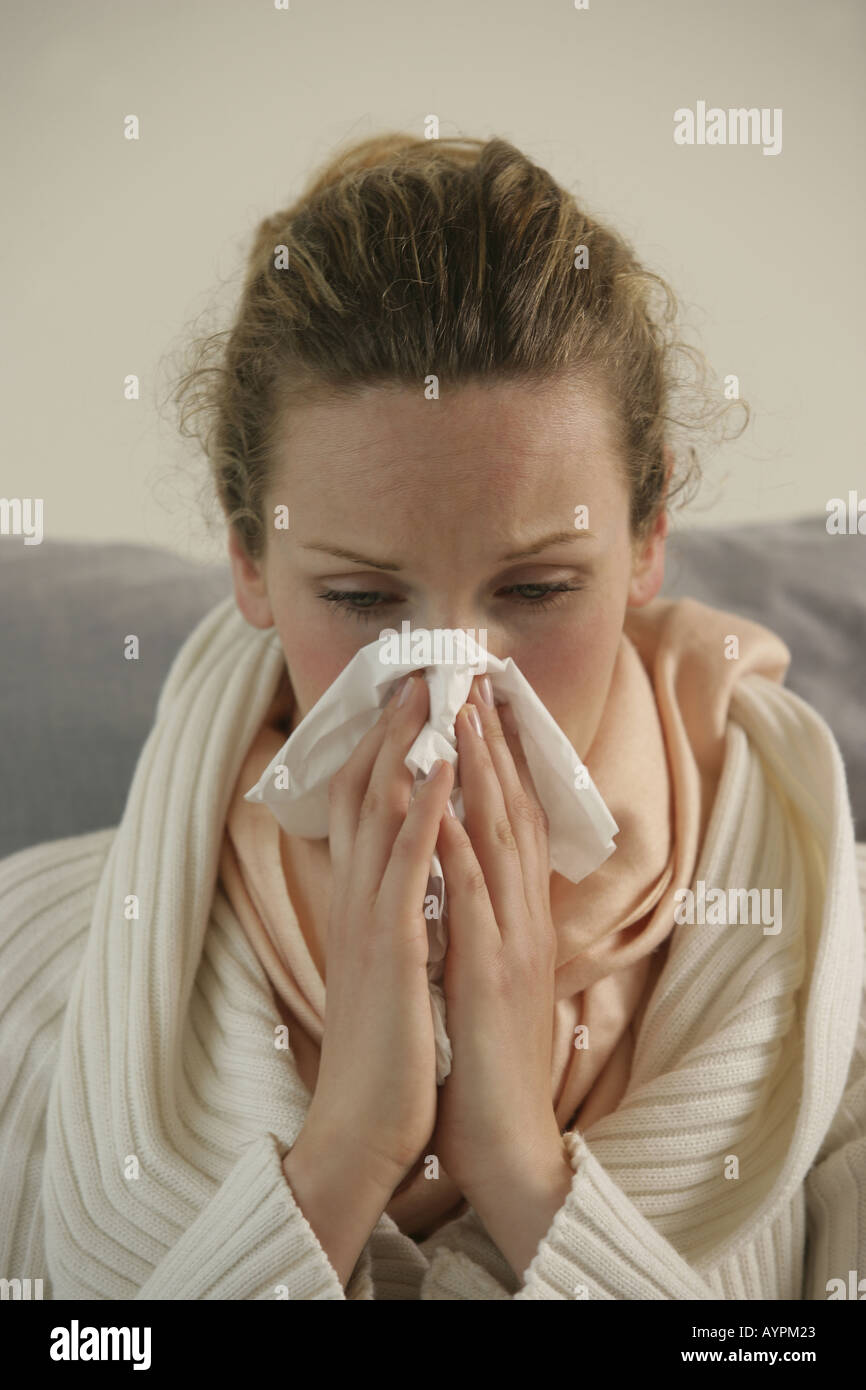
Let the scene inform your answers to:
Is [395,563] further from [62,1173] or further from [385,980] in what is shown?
[62,1173]

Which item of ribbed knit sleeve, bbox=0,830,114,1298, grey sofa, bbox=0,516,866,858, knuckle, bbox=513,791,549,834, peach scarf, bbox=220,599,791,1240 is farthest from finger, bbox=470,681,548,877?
grey sofa, bbox=0,516,866,858

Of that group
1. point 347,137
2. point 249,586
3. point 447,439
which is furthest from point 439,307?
point 347,137

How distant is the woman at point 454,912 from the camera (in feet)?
2.89

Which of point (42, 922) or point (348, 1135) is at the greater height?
point (42, 922)

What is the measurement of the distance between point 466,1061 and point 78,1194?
36 centimetres

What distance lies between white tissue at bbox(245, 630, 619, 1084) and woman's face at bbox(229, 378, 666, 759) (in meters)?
0.03

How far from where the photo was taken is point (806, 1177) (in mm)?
1042

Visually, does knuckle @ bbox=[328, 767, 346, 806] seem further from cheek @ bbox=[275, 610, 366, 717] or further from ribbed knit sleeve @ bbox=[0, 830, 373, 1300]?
ribbed knit sleeve @ bbox=[0, 830, 373, 1300]

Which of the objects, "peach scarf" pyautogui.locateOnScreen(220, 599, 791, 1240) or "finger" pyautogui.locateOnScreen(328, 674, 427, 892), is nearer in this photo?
"finger" pyautogui.locateOnScreen(328, 674, 427, 892)

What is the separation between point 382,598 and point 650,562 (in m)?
0.31

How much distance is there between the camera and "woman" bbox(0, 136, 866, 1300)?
88cm

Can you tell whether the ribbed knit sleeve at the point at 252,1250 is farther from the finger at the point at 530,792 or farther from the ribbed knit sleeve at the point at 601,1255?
the finger at the point at 530,792

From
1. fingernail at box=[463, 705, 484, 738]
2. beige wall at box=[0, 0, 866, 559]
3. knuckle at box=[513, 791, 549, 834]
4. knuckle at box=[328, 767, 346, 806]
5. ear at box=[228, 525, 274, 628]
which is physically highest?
beige wall at box=[0, 0, 866, 559]

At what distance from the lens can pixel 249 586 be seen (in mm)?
1103
